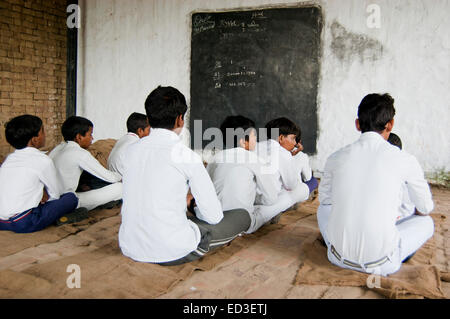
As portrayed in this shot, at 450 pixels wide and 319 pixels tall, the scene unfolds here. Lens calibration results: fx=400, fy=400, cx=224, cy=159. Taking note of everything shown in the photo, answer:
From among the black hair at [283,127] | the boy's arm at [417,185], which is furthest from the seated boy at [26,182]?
the boy's arm at [417,185]

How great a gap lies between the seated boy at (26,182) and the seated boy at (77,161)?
12.3 inches

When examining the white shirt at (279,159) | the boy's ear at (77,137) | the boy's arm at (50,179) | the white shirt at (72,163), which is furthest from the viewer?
the boy's ear at (77,137)

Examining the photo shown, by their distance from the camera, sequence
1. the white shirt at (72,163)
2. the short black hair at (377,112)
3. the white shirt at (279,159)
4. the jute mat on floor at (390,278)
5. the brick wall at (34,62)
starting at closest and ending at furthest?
1. the jute mat on floor at (390,278)
2. the short black hair at (377,112)
3. the white shirt at (279,159)
4. the white shirt at (72,163)
5. the brick wall at (34,62)

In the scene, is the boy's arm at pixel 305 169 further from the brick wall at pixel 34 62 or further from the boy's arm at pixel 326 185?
the brick wall at pixel 34 62

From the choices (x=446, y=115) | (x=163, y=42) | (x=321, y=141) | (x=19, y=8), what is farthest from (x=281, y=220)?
(x=19, y=8)

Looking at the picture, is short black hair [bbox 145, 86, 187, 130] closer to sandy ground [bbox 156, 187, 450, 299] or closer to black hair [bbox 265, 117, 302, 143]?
sandy ground [bbox 156, 187, 450, 299]

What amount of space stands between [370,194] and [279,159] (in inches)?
48.1

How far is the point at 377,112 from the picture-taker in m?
1.91

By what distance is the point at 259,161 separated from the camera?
8.36 feet

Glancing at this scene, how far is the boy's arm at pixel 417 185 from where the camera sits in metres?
1.83

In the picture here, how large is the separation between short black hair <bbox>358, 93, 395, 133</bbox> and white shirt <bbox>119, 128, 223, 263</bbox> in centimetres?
83

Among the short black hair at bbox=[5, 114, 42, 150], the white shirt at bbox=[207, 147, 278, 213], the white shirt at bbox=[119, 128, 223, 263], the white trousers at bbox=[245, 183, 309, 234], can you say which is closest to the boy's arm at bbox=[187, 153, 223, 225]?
the white shirt at bbox=[119, 128, 223, 263]

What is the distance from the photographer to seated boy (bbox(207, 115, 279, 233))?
95.3 inches
